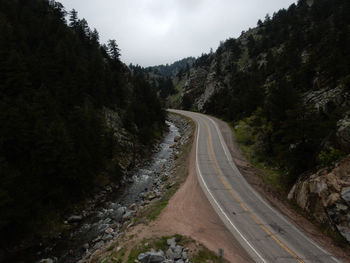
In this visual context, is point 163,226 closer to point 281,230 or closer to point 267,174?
point 281,230

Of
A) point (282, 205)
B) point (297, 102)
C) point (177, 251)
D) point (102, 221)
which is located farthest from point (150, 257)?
point (297, 102)

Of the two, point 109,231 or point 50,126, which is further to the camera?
point 50,126

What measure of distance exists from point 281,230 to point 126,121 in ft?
104

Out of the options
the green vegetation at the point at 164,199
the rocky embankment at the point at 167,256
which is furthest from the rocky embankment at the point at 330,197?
the green vegetation at the point at 164,199

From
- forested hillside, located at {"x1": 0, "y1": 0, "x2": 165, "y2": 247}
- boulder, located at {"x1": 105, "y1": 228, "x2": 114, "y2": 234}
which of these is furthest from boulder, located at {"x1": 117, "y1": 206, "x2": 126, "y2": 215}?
forested hillside, located at {"x1": 0, "y1": 0, "x2": 165, "y2": 247}

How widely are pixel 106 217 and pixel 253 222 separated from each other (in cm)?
1368

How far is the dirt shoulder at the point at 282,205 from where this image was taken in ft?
38.5

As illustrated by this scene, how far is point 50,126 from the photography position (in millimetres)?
18953

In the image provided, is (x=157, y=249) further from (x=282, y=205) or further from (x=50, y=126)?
(x=50, y=126)

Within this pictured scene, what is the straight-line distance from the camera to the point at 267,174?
904 inches

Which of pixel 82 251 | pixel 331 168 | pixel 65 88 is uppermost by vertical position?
pixel 65 88

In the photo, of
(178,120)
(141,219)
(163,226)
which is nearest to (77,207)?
(141,219)

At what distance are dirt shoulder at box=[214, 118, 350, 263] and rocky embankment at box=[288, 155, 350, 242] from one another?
2.78 feet

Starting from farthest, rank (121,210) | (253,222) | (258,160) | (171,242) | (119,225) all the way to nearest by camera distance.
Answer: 1. (258,160)
2. (121,210)
3. (119,225)
4. (253,222)
5. (171,242)
